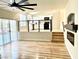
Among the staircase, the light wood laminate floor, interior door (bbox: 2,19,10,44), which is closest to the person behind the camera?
the light wood laminate floor

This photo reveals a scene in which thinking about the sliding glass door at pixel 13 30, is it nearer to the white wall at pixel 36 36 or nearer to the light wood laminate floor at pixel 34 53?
the white wall at pixel 36 36

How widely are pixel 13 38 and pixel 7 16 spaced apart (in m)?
2.37

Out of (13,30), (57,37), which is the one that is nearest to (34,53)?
(57,37)

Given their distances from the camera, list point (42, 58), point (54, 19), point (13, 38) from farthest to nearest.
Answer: point (54, 19) < point (13, 38) < point (42, 58)

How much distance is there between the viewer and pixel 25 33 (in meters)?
11.8

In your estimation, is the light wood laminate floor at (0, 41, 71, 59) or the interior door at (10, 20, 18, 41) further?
the interior door at (10, 20, 18, 41)

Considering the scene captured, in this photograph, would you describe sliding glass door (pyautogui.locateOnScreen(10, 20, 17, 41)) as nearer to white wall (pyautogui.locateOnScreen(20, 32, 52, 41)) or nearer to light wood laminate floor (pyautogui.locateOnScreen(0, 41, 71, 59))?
white wall (pyautogui.locateOnScreen(20, 32, 52, 41))

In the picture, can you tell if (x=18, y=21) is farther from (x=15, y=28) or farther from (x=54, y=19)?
(x=54, y=19)

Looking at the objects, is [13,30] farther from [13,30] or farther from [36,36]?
[36,36]

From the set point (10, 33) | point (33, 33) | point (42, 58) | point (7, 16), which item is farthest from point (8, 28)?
point (42, 58)

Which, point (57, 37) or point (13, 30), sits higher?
point (13, 30)

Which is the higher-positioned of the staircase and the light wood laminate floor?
the staircase

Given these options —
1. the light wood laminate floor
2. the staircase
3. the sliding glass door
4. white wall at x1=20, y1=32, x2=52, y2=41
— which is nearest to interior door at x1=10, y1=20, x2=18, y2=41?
the sliding glass door

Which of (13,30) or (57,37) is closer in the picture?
(57,37)
